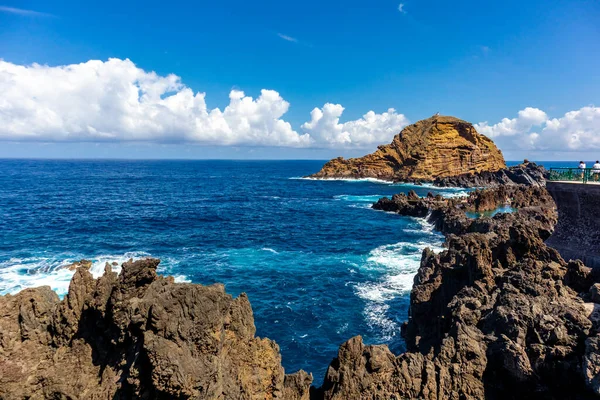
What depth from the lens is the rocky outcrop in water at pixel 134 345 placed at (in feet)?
31.9

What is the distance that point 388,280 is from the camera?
110 ft

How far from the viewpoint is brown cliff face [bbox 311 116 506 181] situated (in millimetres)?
136125

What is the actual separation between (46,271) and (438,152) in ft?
424

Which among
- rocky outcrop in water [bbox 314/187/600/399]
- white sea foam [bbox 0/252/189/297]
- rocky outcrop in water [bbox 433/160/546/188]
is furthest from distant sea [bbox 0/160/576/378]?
rocky outcrop in water [bbox 433/160/546/188]

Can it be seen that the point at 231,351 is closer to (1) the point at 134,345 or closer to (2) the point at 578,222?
(1) the point at 134,345

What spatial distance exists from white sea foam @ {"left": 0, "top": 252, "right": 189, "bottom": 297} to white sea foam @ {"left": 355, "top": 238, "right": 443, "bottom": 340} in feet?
53.8

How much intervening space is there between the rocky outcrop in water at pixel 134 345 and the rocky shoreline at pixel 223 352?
0.11 ft

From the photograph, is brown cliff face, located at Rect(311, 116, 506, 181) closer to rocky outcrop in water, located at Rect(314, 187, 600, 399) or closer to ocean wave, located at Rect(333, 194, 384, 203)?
ocean wave, located at Rect(333, 194, 384, 203)

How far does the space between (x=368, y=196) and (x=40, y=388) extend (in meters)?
95.1

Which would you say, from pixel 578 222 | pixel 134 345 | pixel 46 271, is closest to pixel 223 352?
pixel 134 345

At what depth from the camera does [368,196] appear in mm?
101688

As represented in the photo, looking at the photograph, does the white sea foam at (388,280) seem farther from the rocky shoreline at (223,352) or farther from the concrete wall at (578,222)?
the rocky shoreline at (223,352)

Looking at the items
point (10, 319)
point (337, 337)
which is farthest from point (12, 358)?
point (337, 337)

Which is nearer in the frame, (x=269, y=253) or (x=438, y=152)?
(x=269, y=253)
